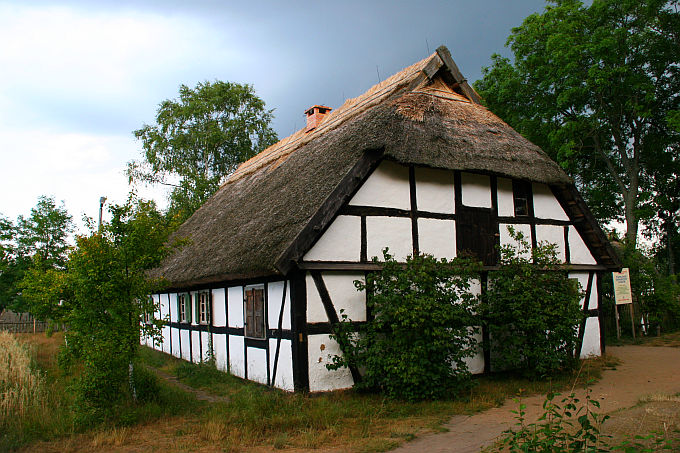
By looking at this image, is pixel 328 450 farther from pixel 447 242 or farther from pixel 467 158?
pixel 467 158

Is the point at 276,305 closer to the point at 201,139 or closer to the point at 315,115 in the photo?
the point at 315,115

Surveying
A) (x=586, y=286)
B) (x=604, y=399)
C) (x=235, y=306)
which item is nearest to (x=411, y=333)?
(x=604, y=399)

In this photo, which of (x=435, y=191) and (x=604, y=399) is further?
(x=435, y=191)

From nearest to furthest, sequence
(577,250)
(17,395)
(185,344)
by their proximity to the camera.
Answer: (17,395), (577,250), (185,344)

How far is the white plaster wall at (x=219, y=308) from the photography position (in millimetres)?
11492

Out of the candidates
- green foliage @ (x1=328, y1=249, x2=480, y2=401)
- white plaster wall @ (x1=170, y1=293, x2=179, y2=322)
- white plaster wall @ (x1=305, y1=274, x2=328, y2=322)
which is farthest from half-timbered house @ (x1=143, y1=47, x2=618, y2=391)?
white plaster wall @ (x1=170, y1=293, x2=179, y2=322)

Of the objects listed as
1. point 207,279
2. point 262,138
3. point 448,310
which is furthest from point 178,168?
point 448,310

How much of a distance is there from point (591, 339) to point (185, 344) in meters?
10.3

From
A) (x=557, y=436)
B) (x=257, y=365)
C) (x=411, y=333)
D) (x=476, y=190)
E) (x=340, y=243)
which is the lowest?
(x=257, y=365)

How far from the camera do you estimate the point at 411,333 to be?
26.7 feet

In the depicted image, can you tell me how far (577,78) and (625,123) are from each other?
3286 millimetres

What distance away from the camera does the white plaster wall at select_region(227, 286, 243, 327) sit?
10.6 meters

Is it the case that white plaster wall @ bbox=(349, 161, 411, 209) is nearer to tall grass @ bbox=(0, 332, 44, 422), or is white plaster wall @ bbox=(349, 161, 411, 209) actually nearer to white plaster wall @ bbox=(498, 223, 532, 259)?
white plaster wall @ bbox=(498, 223, 532, 259)

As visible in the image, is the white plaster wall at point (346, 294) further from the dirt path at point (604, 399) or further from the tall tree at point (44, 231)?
the tall tree at point (44, 231)
